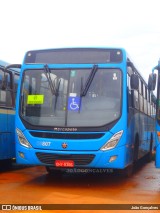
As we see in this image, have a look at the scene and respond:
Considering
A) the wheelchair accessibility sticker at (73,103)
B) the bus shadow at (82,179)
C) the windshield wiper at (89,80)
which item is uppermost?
the windshield wiper at (89,80)

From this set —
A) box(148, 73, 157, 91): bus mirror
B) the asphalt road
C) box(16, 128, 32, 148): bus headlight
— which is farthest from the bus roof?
the asphalt road

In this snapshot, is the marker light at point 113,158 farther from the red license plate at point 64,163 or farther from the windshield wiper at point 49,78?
the windshield wiper at point 49,78

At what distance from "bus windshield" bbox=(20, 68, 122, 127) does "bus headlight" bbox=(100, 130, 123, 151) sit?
0.37 m

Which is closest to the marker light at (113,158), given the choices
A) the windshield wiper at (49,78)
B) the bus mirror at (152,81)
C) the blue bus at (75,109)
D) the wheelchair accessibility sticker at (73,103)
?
the blue bus at (75,109)

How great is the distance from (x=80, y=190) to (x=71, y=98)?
2244mm

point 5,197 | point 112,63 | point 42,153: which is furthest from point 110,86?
point 5,197

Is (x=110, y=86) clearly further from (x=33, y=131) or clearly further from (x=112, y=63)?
(x=33, y=131)

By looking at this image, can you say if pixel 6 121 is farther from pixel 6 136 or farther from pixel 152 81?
pixel 152 81

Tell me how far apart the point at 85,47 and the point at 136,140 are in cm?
344

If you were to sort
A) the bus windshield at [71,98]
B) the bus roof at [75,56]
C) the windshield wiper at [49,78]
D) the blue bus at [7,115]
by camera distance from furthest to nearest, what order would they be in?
the blue bus at [7,115], the bus roof at [75,56], the windshield wiper at [49,78], the bus windshield at [71,98]

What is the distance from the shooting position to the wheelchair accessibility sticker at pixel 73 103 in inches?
425

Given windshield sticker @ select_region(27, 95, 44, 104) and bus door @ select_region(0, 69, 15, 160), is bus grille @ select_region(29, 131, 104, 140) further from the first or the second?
bus door @ select_region(0, 69, 15, 160)

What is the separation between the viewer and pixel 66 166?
10609 mm

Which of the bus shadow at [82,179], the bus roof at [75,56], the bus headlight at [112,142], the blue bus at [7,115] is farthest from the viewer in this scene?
the blue bus at [7,115]
